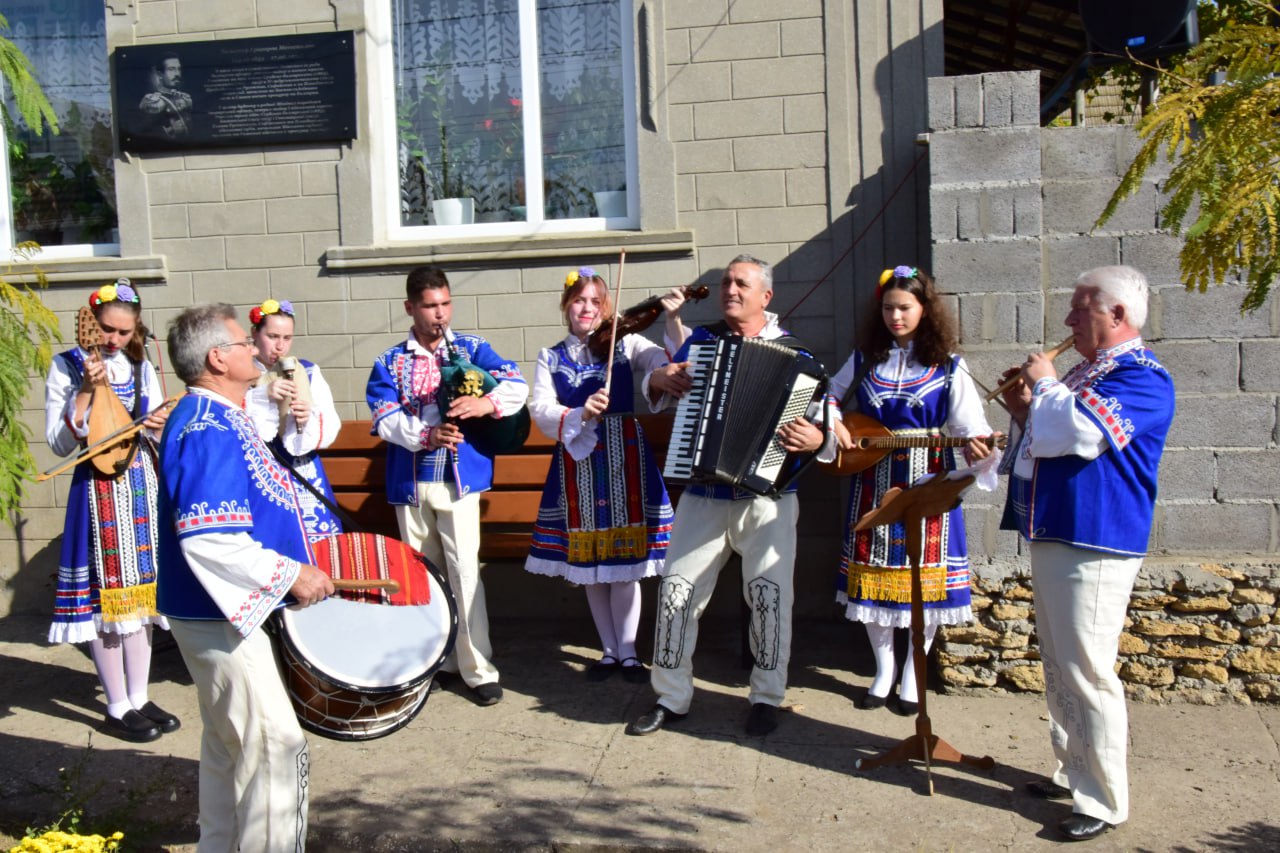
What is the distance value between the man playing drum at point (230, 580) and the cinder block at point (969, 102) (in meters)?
3.28

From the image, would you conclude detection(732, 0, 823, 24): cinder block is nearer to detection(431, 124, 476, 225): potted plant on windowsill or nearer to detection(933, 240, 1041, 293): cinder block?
detection(933, 240, 1041, 293): cinder block

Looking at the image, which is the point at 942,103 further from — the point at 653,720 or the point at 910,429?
the point at 653,720

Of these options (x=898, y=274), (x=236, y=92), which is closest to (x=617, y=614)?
(x=898, y=274)

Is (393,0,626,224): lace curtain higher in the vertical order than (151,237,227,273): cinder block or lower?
higher

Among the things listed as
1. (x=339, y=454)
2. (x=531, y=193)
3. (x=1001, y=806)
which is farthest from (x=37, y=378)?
(x=1001, y=806)

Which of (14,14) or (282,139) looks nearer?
(282,139)

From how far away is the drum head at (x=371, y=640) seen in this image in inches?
141

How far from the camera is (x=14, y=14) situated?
23.7ft

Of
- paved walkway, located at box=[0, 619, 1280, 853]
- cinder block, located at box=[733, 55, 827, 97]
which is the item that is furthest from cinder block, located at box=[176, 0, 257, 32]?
paved walkway, located at box=[0, 619, 1280, 853]

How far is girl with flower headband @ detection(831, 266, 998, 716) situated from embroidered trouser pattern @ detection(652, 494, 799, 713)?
434mm

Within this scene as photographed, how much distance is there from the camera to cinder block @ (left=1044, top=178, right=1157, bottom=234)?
5098 mm

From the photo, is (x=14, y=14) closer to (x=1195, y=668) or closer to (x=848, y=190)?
(x=848, y=190)

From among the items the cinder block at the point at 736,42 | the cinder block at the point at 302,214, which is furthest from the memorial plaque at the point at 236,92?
the cinder block at the point at 736,42

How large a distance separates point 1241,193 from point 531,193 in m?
4.46
